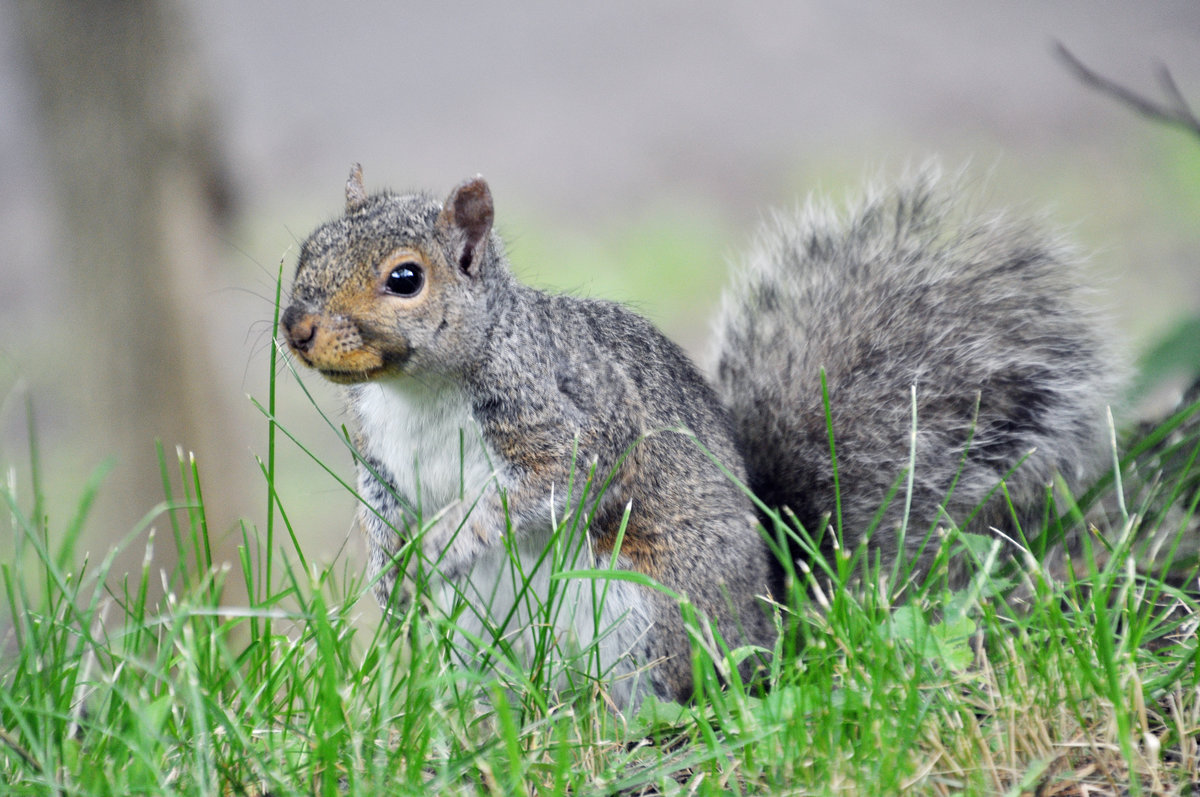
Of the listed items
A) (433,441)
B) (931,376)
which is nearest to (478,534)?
(433,441)

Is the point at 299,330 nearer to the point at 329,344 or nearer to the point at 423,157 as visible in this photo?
the point at 329,344

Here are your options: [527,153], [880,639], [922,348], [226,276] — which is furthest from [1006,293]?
[527,153]

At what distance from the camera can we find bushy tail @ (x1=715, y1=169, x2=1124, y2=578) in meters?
1.80

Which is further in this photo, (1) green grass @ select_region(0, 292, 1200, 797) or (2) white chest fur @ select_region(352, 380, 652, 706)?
(2) white chest fur @ select_region(352, 380, 652, 706)

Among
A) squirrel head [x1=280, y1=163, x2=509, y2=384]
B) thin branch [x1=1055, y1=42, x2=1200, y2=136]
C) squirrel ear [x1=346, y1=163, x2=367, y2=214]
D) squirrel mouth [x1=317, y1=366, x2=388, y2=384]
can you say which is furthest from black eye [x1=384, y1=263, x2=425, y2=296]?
thin branch [x1=1055, y1=42, x2=1200, y2=136]

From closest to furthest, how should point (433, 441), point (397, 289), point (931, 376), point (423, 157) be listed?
point (397, 289), point (433, 441), point (931, 376), point (423, 157)

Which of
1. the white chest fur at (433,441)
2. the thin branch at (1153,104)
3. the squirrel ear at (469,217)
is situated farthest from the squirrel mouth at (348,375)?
the thin branch at (1153,104)

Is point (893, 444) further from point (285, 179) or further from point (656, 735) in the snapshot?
point (285, 179)

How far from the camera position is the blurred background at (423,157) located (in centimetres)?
279

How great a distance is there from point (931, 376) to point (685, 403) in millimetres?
402

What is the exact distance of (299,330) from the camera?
1.46 m

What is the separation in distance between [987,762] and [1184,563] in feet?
2.68

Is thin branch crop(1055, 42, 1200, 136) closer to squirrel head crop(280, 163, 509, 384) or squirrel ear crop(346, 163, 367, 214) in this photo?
squirrel head crop(280, 163, 509, 384)

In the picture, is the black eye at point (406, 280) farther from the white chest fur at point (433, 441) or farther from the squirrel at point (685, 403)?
the white chest fur at point (433, 441)
